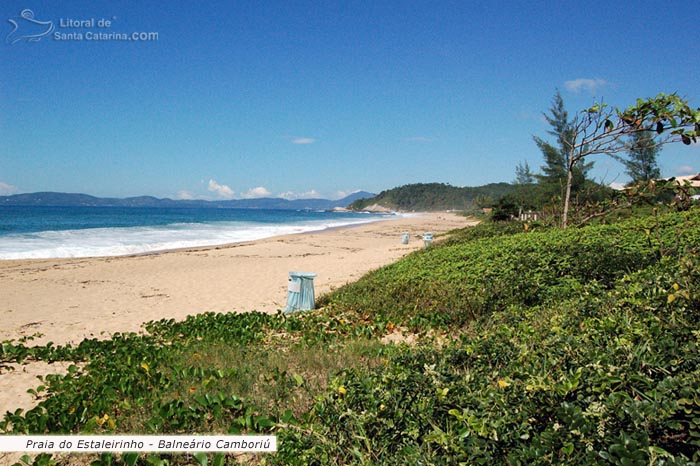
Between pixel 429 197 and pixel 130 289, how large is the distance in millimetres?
150771

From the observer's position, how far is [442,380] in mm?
2715

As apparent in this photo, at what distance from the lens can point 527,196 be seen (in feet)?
90.9

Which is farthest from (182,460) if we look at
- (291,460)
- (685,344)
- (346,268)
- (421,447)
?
(346,268)

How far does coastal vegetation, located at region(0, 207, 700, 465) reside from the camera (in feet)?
6.64

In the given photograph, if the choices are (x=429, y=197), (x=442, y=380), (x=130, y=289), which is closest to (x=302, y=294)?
(x=442, y=380)

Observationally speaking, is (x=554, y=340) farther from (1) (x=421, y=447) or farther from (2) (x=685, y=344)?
(1) (x=421, y=447)

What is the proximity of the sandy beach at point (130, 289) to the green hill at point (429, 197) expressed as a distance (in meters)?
127

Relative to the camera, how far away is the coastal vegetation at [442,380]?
6.64 ft

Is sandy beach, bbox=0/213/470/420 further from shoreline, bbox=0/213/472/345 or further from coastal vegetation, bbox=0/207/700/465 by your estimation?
coastal vegetation, bbox=0/207/700/465

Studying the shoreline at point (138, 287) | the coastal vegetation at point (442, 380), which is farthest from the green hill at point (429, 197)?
the coastal vegetation at point (442, 380)

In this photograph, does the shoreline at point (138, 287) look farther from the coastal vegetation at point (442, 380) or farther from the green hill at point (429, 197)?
the green hill at point (429, 197)

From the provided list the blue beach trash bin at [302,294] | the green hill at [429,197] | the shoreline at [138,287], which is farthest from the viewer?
the green hill at [429,197]

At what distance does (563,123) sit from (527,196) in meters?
5.20

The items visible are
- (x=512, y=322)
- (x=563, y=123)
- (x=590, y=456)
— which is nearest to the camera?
(x=590, y=456)
